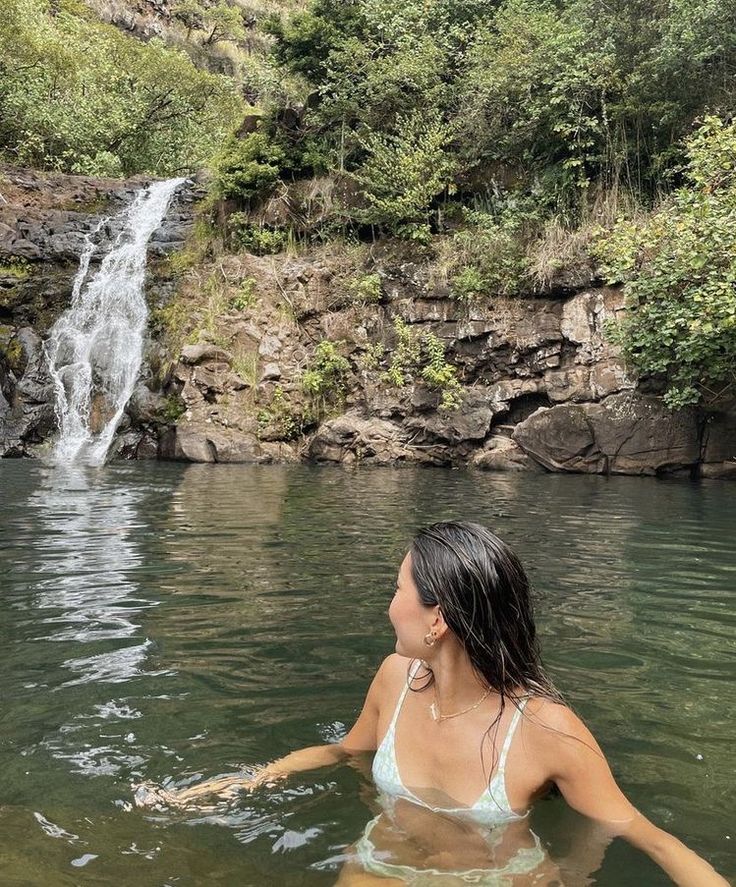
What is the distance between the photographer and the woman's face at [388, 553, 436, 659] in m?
2.19

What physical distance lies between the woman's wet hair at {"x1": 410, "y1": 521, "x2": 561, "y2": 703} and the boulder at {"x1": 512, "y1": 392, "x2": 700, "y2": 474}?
13634mm

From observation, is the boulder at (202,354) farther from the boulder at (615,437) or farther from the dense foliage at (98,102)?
the dense foliage at (98,102)

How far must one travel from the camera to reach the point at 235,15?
53.0m

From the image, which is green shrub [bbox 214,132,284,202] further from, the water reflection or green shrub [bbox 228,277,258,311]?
the water reflection

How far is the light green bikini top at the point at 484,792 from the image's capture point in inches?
88.9

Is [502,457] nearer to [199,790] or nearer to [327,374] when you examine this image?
[327,374]

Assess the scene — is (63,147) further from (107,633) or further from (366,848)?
(366,848)

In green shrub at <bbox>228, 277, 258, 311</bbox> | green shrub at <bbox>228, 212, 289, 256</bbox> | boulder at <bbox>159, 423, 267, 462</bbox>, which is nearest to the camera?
boulder at <bbox>159, 423, 267, 462</bbox>

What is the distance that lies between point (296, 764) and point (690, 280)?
1306 cm

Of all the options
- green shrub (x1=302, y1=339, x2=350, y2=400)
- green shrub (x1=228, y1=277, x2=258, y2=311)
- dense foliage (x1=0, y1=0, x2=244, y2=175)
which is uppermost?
dense foliage (x1=0, y1=0, x2=244, y2=175)

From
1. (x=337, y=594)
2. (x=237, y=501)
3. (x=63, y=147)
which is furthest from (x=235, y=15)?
(x=337, y=594)

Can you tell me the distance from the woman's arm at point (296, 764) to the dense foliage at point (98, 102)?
30.0 m

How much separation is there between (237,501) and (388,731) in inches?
340

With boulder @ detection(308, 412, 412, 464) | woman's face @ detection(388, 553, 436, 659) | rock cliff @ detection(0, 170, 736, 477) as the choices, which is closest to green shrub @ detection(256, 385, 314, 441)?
rock cliff @ detection(0, 170, 736, 477)
